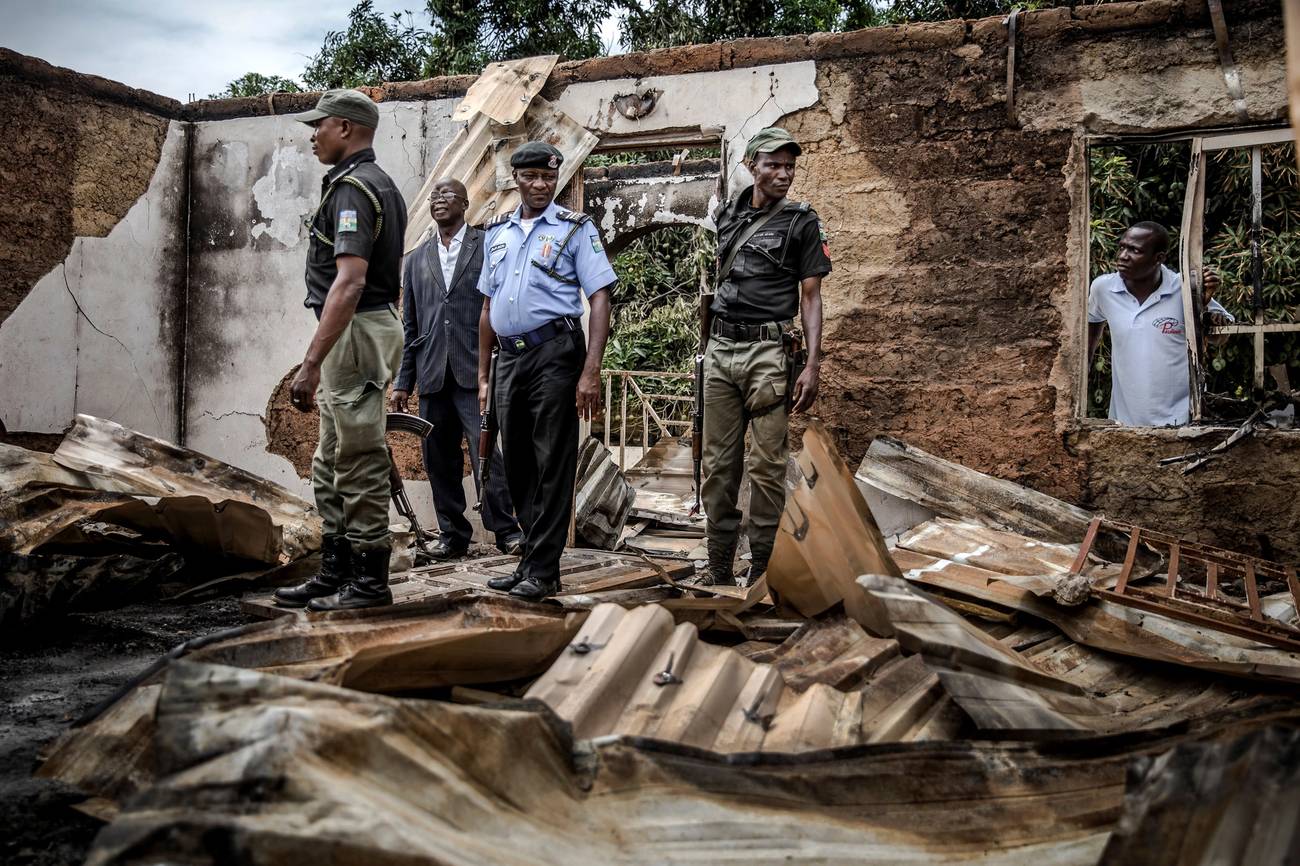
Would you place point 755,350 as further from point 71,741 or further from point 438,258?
point 71,741

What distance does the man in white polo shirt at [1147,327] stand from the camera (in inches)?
199

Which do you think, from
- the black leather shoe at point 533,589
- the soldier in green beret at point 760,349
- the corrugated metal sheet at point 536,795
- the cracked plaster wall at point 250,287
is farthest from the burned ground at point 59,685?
the cracked plaster wall at point 250,287

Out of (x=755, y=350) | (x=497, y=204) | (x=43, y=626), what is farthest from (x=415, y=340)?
(x=43, y=626)

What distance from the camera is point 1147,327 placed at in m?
5.11

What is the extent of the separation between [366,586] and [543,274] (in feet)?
4.55

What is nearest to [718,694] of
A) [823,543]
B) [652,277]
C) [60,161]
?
[823,543]

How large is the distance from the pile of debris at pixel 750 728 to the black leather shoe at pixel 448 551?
1.75 m

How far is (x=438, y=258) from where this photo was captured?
5555 mm

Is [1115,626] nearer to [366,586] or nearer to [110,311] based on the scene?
[366,586]

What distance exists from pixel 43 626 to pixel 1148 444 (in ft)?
15.6

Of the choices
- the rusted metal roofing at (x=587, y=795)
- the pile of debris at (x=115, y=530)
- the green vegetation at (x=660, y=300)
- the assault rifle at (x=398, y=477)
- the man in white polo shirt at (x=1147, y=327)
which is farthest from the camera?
the green vegetation at (x=660, y=300)

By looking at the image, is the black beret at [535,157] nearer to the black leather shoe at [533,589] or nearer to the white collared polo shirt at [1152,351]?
the black leather shoe at [533,589]

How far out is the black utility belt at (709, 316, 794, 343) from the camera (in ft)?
14.5

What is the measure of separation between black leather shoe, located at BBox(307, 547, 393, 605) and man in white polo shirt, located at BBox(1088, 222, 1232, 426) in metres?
3.66
